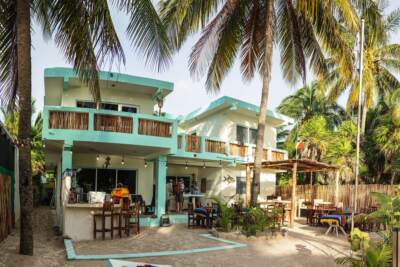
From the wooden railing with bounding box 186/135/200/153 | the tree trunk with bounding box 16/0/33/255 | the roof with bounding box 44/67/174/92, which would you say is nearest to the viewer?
the tree trunk with bounding box 16/0/33/255

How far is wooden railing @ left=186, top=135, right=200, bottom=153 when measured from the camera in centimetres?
1822

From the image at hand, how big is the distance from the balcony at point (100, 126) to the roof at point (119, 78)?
169cm

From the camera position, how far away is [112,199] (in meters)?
13.8

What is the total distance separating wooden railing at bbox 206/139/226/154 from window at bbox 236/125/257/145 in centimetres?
271

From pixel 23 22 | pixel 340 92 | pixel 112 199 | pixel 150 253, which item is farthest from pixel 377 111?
pixel 23 22

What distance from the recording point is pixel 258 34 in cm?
1556

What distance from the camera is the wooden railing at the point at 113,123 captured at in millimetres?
14094

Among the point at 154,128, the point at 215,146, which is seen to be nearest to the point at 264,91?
the point at 154,128

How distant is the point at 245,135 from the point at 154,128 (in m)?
9.01

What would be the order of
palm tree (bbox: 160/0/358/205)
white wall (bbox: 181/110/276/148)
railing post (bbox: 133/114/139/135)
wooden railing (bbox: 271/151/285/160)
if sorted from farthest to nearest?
wooden railing (bbox: 271/151/285/160) < white wall (bbox: 181/110/276/148) < railing post (bbox: 133/114/139/135) < palm tree (bbox: 160/0/358/205)

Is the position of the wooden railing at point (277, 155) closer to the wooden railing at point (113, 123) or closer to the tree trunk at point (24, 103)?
the wooden railing at point (113, 123)

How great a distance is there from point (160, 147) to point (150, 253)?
233 inches

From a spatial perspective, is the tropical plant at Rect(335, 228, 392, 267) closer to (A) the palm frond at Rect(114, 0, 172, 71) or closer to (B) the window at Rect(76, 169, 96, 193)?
(A) the palm frond at Rect(114, 0, 172, 71)

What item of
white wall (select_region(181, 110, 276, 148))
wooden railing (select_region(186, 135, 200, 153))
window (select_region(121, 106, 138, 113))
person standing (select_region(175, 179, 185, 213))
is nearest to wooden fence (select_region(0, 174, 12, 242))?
window (select_region(121, 106, 138, 113))
